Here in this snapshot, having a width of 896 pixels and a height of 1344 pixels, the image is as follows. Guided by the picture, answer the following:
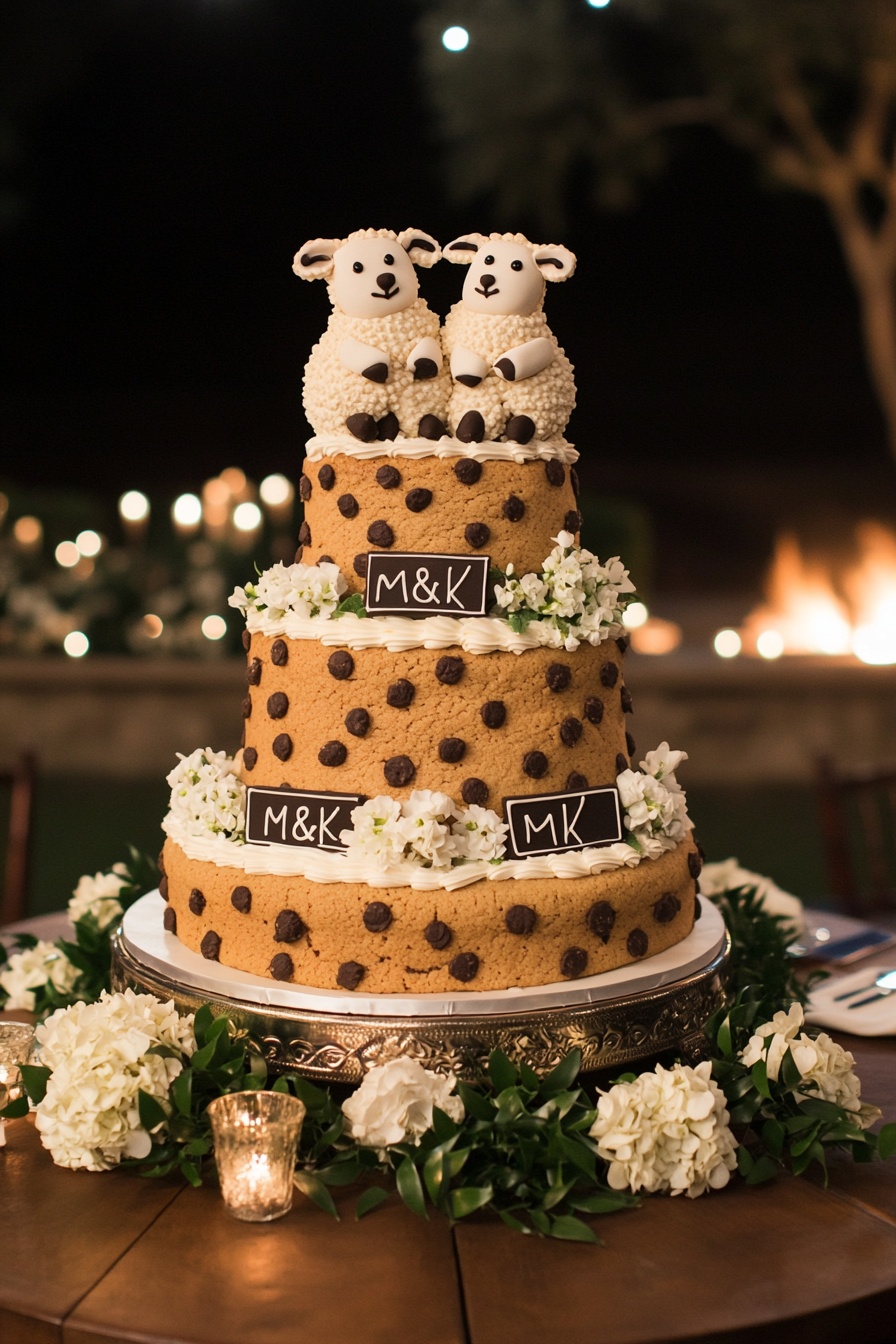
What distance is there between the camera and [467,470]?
8.09 ft

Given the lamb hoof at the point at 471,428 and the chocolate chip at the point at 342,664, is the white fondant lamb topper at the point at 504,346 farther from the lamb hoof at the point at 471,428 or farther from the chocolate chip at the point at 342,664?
the chocolate chip at the point at 342,664

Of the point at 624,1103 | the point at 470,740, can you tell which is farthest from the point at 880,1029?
the point at 470,740

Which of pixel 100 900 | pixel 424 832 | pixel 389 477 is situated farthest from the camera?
pixel 100 900

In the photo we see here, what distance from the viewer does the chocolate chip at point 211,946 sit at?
2481 mm

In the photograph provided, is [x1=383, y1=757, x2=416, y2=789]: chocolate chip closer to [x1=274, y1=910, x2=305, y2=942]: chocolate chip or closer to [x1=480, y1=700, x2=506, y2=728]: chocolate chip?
[x1=480, y1=700, x2=506, y2=728]: chocolate chip

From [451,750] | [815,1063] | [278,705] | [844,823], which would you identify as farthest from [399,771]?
[844,823]

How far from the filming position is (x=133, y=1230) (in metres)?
1.99

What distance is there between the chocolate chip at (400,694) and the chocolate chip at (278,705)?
228 mm

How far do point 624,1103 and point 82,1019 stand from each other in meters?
0.93

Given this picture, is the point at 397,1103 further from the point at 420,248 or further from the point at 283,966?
the point at 420,248

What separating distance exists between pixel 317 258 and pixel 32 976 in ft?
5.63

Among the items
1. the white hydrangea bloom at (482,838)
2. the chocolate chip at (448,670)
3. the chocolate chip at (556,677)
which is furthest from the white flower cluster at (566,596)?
the white hydrangea bloom at (482,838)

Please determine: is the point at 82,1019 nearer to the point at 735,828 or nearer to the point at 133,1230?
the point at 133,1230

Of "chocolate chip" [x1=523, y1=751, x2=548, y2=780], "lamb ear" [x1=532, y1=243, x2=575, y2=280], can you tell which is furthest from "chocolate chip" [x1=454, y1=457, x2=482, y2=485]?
"chocolate chip" [x1=523, y1=751, x2=548, y2=780]
